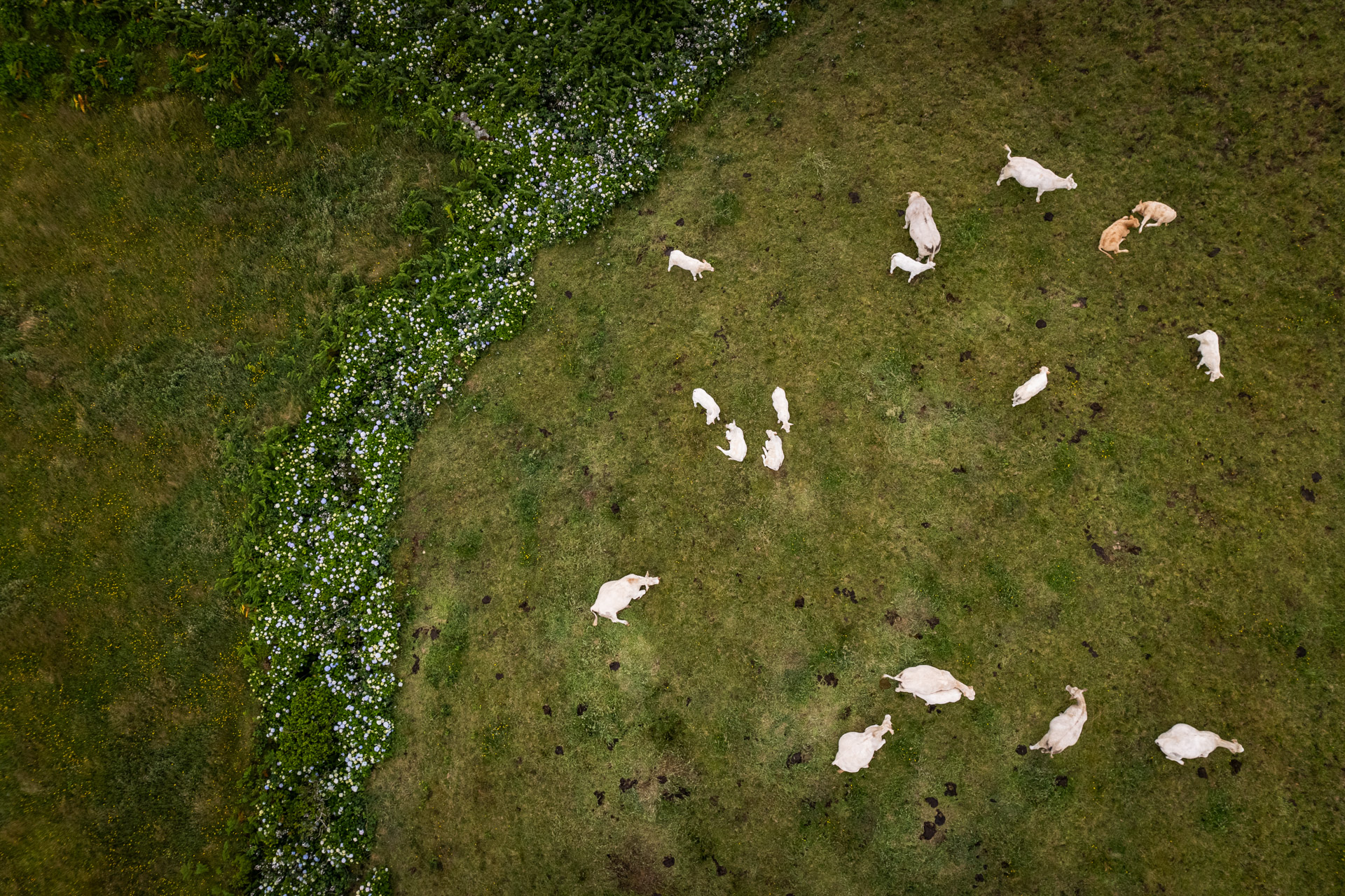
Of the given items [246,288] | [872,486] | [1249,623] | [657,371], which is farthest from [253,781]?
[1249,623]

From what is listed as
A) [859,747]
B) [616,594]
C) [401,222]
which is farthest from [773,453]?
[401,222]

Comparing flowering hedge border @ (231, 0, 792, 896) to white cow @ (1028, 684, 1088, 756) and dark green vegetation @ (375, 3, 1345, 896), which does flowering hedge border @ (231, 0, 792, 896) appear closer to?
dark green vegetation @ (375, 3, 1345, 896)

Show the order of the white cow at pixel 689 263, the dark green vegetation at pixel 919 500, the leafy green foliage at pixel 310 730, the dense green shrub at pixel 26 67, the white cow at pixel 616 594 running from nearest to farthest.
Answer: the dark green vegetation at pixel 919 500 → the white cow at pixel 616 594 → the leafy green foliage at pixel 310 730 → the white cow at pixel 689 263 → the dense green shrub at pixel 26 67

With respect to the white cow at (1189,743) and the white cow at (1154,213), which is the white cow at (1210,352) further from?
the white cow at (1189,743)

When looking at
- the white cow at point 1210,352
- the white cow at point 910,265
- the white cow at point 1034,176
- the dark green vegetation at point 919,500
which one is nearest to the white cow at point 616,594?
the dark green vegetation at point 919,500

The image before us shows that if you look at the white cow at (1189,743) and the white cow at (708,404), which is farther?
the white cow at (708,404)

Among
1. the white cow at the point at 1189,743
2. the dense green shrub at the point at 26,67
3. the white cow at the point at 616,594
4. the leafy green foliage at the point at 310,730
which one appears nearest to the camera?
the white cow at the point at 1189,743
